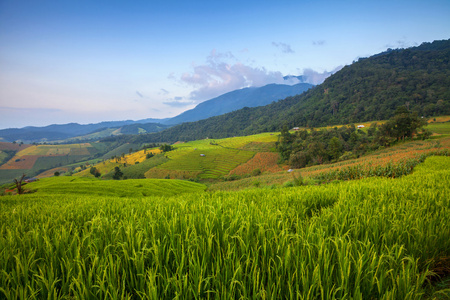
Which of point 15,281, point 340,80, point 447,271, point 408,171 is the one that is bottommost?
point 408,171

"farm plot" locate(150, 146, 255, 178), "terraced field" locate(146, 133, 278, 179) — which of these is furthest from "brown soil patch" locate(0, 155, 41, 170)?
"farm plot" locate(150, 146, 255, 178)

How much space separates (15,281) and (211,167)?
8051 cm

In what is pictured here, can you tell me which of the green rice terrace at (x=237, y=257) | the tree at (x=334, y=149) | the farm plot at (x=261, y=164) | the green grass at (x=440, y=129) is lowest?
the farm plot at (x=261, y=164)

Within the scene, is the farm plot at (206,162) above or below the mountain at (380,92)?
below

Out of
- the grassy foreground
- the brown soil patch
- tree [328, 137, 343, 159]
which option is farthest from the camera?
the brown soil patch

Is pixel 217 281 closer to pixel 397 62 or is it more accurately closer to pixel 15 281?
A: pixel 15 281

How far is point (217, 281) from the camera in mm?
1187

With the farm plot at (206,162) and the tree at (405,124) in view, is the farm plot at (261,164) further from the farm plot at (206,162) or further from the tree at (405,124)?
the tree at (405,124)

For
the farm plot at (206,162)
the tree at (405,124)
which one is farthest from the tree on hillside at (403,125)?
the farm plot at (206,162)

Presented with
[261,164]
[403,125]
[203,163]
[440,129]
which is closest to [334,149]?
[403,125]

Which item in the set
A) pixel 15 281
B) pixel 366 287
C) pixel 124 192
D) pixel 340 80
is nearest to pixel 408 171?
pixel 366 287

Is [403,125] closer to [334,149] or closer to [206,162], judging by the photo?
[334,149]

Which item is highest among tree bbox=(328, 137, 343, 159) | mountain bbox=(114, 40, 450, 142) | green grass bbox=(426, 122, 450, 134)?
mountain bbox=(114, 40, 450, 142)

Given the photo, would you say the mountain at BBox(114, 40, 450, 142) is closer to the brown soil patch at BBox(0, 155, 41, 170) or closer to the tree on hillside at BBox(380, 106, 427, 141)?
the tree on hillside at BBox(380, 106, 427, 141)
